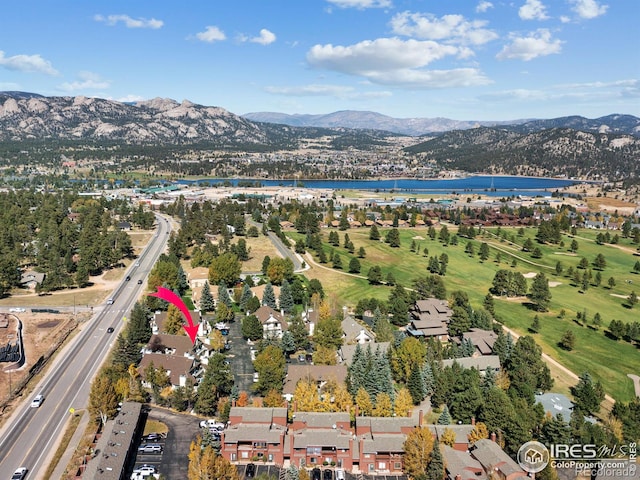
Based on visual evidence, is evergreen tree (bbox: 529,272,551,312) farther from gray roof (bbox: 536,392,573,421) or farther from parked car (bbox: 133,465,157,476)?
parked car (bbox: 133,465,157,476)

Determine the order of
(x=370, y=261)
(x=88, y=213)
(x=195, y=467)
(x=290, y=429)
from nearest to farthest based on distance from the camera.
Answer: (x=195, y=467) < (x=290, y=429) < (x=370, y=261) < (x=88, y=213)

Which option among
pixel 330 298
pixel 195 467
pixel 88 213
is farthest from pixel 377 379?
pixel 88 213

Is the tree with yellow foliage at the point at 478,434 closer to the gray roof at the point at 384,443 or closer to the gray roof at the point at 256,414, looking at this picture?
the gray roof at the point at 384,443

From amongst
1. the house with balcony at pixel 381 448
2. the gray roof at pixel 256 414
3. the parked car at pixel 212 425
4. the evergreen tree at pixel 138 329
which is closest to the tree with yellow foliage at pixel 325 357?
the gray roof at pixel 256 414

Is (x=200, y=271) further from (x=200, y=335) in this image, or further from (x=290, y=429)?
(x=290, y=429)

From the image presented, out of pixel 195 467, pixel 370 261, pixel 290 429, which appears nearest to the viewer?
pixel 195 467
